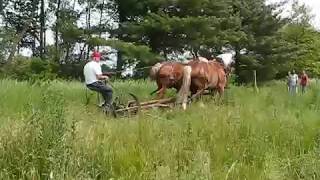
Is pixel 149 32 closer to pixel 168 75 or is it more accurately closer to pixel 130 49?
pixel 130 49

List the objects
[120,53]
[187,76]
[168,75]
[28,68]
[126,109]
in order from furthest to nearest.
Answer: [28,68], [120,53], [168,75], [187,76], [126,109]

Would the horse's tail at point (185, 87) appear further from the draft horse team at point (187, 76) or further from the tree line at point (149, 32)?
the tree line at point (149, 32)

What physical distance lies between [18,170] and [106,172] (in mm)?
915

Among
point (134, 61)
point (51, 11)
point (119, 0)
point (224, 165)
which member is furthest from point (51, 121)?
point (51, 11)

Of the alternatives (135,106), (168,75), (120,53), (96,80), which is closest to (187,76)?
(168,75)

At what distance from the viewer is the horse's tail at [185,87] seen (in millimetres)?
15070

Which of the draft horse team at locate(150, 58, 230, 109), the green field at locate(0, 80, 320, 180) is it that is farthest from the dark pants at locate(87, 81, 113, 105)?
the green field at locate(0, 80, 320, 180)

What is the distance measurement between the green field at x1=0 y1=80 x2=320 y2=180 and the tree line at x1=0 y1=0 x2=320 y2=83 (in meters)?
22.0

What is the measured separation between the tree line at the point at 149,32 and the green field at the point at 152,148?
72.0 ft

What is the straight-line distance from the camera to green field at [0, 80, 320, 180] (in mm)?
6152

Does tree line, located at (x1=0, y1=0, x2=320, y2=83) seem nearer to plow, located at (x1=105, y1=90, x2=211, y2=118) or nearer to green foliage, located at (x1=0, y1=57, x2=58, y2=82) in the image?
green foliage, located at (x1=0, y1=57, x2=58, y2=82)

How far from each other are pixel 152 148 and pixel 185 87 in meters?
8.60

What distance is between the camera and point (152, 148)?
718 cm

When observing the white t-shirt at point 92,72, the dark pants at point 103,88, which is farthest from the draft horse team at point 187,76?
the white t-shirt at point 92,72
